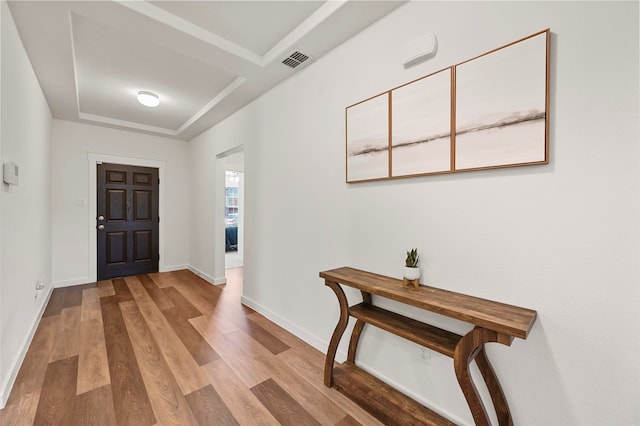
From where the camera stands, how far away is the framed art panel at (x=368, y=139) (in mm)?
1764

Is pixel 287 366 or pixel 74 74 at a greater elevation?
pixel 74 74

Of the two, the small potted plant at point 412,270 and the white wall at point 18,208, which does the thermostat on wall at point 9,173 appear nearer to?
the white wall at point 18,208

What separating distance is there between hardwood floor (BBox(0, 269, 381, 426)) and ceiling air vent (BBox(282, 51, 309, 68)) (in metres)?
2.51

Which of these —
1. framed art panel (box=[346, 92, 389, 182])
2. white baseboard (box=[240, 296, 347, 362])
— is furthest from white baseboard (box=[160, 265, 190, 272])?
framed art panel (box=[346, 92, 389, 182])

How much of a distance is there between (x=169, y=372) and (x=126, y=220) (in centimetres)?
359

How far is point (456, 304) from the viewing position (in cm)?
126

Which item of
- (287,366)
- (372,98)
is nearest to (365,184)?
(372,98)

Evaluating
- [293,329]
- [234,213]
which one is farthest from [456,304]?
[234,213]

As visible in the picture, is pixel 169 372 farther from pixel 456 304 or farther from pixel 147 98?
pixel 147 98

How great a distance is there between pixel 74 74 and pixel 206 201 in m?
2.26

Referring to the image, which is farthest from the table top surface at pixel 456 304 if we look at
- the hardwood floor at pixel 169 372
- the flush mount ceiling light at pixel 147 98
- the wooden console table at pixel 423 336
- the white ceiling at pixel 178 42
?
the flush mount ceiling light at pixel 147 98

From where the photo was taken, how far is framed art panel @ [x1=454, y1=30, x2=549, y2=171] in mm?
1166

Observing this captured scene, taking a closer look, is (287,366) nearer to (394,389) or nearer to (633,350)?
(394,389)

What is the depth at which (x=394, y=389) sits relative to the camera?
1726 mm
